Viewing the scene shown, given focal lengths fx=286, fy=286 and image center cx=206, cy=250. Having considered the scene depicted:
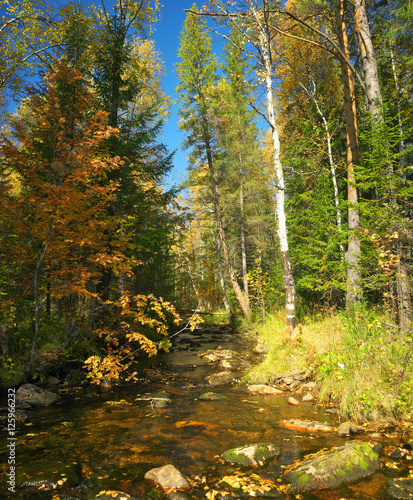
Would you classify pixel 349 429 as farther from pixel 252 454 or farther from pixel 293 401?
pixel 252 454

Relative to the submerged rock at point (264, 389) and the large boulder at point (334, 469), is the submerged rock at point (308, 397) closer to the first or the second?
the submerged rock at point (264, 389)

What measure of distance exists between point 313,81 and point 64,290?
49.5 ft

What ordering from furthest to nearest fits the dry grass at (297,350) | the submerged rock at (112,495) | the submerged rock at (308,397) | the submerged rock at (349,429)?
the dry grass at (297,350) < the submerged rock at (308,397) < the submerged rock at (349,429) < the submerged rock at (112,495)

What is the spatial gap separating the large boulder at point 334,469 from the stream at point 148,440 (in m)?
0.09

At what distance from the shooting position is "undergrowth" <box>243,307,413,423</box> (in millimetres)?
4719

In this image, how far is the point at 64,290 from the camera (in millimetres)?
6453

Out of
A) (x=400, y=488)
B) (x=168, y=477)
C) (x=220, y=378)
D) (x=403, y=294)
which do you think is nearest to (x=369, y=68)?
(x=403, y=294)

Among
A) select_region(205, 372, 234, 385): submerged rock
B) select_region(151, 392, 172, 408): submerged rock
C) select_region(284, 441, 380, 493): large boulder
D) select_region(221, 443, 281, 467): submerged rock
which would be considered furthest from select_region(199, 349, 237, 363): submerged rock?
select_region(284, 441, 380, 493): large boulder

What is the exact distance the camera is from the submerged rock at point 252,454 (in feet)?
12.8

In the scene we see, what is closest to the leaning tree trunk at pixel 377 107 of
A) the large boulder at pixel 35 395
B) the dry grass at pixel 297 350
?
the dry grass at pixel 297 350

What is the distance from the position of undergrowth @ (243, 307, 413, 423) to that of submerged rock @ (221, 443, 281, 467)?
5.89 ft

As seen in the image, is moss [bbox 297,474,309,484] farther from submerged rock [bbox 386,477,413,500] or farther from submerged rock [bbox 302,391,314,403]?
submerged rock [bbox 302,391,314,403]

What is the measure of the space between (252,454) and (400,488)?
5.66ft

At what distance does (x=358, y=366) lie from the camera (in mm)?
5520
